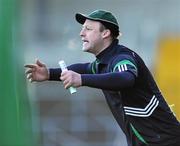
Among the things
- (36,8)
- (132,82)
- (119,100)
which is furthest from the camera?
(36,8)

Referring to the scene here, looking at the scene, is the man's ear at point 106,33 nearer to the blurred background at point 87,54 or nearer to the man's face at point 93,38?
the man's face at point 93,38

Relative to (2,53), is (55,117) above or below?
below

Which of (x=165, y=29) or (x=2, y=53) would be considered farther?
(x=165, y=29)

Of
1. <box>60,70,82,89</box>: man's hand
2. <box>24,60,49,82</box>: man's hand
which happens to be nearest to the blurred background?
<box>24,60,49,82</box>: man's hand

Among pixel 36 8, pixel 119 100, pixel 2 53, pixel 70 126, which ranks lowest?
Answer: pixel 70 126

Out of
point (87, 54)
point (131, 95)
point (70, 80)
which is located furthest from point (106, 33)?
point (87, 54)

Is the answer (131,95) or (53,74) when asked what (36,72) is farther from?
(131,95)

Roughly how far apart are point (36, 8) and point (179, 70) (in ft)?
4.92

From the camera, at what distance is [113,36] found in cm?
373

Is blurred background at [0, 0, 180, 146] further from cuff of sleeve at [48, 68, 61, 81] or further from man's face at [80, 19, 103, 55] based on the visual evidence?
man's face at [80, 19, 103, 55]

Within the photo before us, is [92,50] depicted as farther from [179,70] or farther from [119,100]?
[179,70]

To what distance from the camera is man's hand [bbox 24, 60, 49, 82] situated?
11.9ft

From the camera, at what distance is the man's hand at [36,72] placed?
362cm

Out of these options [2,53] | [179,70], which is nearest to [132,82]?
[2,53]
